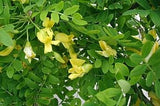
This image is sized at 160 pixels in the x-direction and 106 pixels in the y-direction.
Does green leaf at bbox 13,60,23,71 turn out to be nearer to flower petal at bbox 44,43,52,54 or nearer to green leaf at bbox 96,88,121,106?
flower petal at bbox 44,43,52,54

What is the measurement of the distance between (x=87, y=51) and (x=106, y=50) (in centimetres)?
3

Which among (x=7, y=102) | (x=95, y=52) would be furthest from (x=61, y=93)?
(x=95, y=52)

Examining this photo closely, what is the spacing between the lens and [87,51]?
558mm

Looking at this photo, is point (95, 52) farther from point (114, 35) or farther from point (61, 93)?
point (61, 93)

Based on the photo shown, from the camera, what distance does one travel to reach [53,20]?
522 millimetres

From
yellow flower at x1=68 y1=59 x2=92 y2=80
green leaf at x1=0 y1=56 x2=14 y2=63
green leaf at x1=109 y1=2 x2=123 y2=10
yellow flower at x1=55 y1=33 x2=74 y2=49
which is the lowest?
green leaf at x1=0 y1=56 x2=14 y2=63

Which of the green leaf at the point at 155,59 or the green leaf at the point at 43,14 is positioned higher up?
the green leaf at the point at 155,59

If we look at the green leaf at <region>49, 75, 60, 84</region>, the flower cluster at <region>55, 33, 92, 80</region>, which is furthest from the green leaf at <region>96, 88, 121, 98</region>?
the green leaf at <region>49, 75, 60, 84</region>

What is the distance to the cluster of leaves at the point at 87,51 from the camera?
47 centimetres

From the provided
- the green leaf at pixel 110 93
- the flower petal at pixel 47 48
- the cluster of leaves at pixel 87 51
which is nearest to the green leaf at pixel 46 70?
the cluster of leaves at pixel 87 51

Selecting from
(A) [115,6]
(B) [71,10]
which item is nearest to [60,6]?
(B) [71,10]

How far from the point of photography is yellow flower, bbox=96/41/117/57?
0.54m

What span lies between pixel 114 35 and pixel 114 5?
8 cm

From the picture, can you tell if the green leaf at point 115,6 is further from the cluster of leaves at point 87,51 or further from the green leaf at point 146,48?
the green leaf at point 146,48
